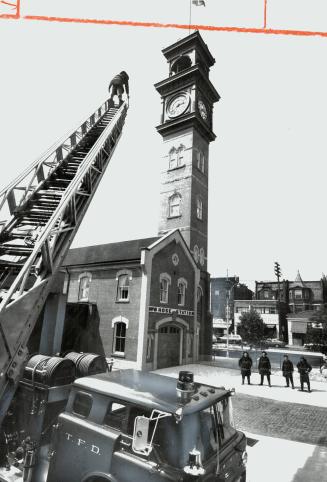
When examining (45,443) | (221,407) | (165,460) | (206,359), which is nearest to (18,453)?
(45,443)

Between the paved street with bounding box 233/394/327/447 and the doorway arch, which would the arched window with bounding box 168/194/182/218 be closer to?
the doorway arch

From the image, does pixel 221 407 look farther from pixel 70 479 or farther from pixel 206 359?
pixel 206 359

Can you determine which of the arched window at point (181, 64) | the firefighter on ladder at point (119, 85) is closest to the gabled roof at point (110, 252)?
the firefighter on ladder at point (119, 85)

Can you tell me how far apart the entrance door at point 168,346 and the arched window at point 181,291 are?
1976 millimetres

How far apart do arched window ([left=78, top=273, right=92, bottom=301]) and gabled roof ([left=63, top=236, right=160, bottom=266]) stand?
971 millimetres

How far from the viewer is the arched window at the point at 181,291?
23164 mm

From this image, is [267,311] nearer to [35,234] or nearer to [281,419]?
[281,419]

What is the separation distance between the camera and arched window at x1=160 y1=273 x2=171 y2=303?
21.2 metres

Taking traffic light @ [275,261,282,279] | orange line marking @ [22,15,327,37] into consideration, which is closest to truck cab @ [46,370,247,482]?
orange line marking @ [22,15,327,37]

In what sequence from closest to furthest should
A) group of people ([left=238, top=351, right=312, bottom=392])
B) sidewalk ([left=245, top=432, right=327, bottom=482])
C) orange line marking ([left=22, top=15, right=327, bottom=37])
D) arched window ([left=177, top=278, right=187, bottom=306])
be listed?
1. orange line marking ([left=22, top=15, right=327, bottom=37])
2. sidewalk ([left=245, top=432, right=327, bottom=482])
3. group of people ([left=238, top=351, right=312, bottom=392])
4. arched window ([left=177, top=278, right=187, bottom=306])

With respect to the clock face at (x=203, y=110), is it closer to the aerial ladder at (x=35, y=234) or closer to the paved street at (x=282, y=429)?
the aerial ladder at (x=35, y=234)

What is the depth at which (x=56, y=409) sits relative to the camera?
616cm

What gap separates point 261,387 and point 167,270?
9412 mm

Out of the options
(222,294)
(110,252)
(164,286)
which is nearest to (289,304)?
(222,294)
